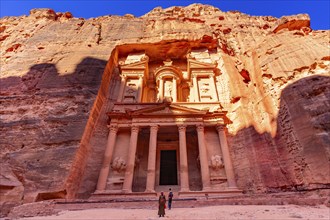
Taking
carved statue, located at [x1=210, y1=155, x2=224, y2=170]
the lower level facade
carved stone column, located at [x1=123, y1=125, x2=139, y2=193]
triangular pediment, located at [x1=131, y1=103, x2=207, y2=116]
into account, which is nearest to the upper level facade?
the lower level facade

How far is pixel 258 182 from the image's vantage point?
10.7m

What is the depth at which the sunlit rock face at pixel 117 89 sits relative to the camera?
9609mm

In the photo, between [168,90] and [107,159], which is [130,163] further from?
[168,90]

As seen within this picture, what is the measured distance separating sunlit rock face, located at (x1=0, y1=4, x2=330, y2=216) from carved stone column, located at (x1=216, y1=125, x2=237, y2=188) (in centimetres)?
51

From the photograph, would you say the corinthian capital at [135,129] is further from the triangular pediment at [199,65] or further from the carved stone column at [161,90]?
the triangular pediment at [199,65]

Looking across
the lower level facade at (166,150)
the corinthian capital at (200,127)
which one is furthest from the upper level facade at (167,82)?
the corinthian capital at (200,127)

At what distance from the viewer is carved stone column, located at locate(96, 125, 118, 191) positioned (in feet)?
37.2

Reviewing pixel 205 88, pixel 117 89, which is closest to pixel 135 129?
pixel 117 89

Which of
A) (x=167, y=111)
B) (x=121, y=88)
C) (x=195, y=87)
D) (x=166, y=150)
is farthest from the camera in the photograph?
(x=195, y=87)

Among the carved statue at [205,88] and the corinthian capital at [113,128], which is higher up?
the carved statue at [205,88]

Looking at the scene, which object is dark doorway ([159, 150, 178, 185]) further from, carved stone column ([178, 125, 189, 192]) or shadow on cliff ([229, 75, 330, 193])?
shadow on cliff ([229, 75, 330, 193])

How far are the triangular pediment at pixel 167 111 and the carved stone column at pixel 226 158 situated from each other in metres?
1.57

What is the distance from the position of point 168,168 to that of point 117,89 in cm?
760

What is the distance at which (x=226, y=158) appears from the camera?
1216 centimetres
